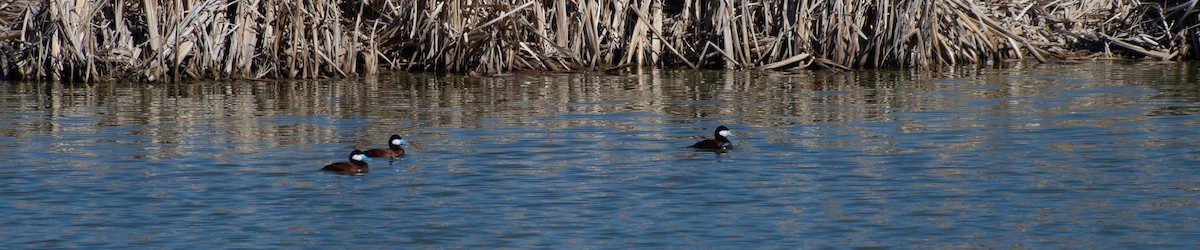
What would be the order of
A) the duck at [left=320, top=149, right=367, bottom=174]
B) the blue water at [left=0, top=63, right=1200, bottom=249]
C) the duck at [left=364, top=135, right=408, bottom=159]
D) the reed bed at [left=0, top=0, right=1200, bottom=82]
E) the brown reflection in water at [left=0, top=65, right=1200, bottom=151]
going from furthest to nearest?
the reed bed at [left=0, top=0, right=1200, bottom=82] < the brown reflection in water at [left=0, top=65, right=1200, bottom=151] < the duck at [left=364, top=135, right=408, bottom=159] < the duck at [left=320, top=149, right=367, bottom=174] < the blue water at [left=0, top=63, right=1200, bottom=249]

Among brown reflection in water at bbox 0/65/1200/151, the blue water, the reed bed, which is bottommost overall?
the blue water

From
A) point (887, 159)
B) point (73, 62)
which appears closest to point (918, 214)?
point (887, 159)

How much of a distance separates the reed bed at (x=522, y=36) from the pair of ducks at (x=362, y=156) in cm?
707

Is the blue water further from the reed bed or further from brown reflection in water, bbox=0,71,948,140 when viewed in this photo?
the reed bed

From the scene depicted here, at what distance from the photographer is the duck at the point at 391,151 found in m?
14.1

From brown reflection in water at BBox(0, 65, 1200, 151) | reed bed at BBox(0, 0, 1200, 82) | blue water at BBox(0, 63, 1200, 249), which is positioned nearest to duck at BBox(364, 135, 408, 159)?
blue water at BBox(0, 63, 1200, 249)

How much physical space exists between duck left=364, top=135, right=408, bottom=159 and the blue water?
0.11 meters

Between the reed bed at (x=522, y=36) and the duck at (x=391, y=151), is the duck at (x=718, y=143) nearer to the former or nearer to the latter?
the duck at (x=391, y=151)

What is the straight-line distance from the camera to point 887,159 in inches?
539

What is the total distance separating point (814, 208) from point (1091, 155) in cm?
348

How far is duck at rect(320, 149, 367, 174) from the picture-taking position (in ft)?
43.3

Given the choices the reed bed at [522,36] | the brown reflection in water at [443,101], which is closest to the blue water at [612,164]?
the brown reflection in water at [443,101]

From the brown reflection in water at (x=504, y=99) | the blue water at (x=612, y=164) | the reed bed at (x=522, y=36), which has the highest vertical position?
the reed bed at (x=522, y=36)

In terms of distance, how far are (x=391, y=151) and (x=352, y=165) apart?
92cm
